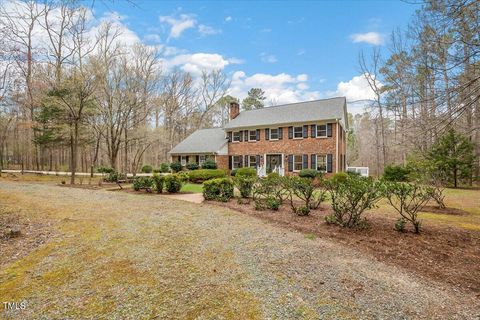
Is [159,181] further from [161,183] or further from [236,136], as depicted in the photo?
[236,136]

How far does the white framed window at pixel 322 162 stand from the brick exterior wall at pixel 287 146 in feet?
1.07

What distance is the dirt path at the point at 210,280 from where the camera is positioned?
2.78 meters

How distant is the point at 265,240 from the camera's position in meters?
5.40

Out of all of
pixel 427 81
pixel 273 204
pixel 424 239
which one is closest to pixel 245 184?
pixel 273 204

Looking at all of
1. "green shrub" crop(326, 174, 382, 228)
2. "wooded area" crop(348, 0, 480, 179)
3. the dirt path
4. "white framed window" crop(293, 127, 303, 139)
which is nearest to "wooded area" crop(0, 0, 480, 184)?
"wooded area" crop(348, 0, 480, 179)

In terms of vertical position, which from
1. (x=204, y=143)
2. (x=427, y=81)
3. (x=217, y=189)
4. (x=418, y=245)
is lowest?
(x=418, y=245)

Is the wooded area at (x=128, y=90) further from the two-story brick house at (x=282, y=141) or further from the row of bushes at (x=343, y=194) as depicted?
the two-story brick house at (x=282, y=141)

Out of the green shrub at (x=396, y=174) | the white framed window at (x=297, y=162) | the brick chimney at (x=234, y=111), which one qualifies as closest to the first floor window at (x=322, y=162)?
the white framed window at (x=297, y=162)

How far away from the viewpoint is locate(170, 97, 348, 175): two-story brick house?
18.3 meters

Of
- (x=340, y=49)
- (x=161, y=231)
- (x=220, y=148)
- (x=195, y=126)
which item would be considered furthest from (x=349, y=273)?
(x=195, y=126)

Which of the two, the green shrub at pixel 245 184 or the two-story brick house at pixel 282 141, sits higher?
the two-story brick house at pixel 282 141

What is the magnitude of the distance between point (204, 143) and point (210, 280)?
21766 mm

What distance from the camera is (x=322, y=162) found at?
60.6ft

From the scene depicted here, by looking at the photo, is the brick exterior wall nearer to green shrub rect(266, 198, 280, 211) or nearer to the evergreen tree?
the evergreen tree
